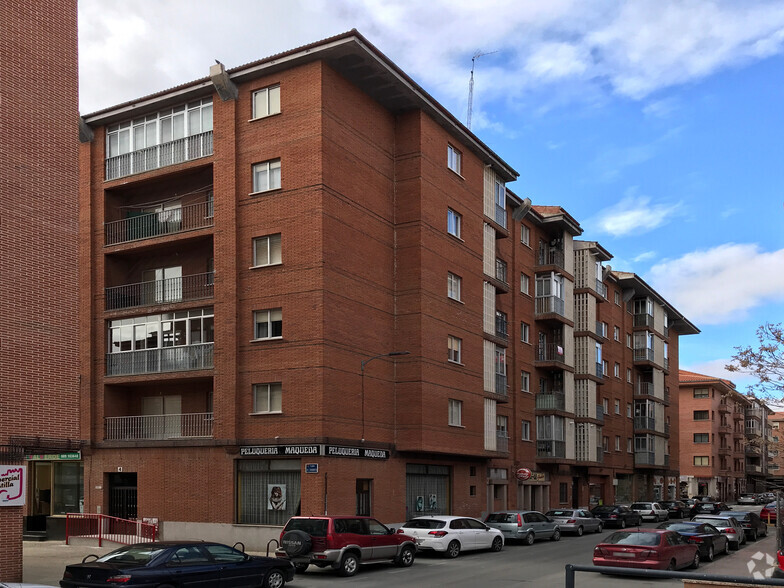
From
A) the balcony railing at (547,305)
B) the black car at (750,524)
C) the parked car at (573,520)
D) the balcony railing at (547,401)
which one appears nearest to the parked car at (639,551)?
the black car at (750,524)

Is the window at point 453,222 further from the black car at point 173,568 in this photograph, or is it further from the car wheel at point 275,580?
the black car at point 173,568

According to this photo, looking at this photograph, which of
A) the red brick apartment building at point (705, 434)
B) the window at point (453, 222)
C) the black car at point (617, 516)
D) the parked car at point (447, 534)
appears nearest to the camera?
the parked car at point (447, 534)

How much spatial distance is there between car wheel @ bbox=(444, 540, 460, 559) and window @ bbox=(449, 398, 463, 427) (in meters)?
9.25

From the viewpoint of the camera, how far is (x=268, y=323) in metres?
33.8

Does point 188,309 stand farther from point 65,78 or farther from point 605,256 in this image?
point 605,256

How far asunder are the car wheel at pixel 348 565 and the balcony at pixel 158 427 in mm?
11938

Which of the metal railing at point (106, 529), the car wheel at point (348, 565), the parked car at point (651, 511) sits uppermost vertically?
the car wheel at point (348, 565)

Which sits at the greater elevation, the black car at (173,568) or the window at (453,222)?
the window at (453,222)

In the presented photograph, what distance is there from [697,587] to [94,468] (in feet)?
106

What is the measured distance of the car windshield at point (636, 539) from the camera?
2403cm

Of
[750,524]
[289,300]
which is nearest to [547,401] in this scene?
[750,524]

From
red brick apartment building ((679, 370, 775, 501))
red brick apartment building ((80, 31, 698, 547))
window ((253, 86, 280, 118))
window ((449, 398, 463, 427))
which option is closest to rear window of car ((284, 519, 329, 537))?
red brick apartment building ((80, 31, 698, 547))

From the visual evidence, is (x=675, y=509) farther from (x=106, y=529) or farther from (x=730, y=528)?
(x=106, y=529)

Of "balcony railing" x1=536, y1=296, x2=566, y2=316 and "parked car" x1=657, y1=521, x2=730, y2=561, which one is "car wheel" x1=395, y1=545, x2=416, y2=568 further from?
"balcony railing" x1=536, y1=296, x2=566, y2=316
